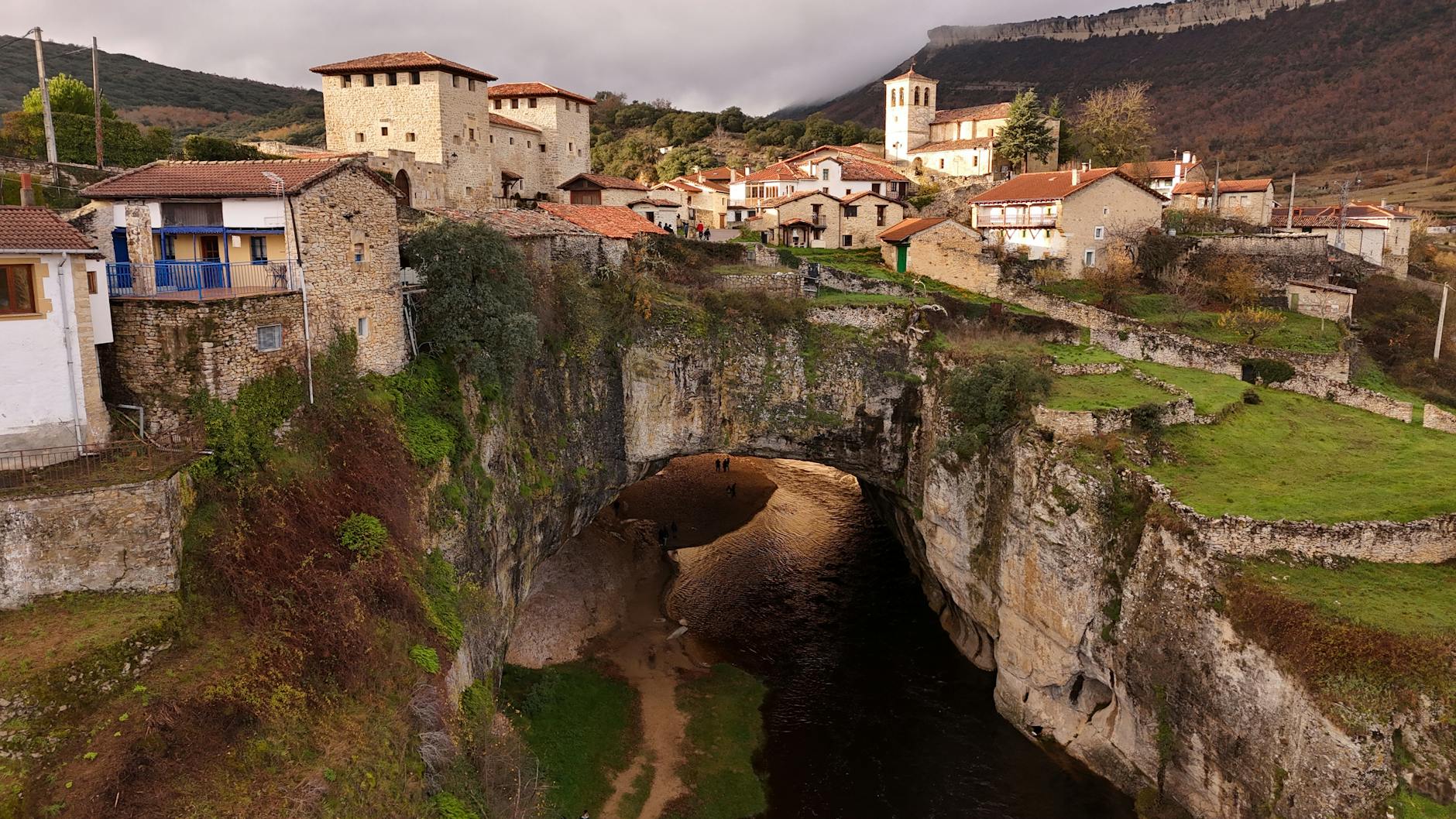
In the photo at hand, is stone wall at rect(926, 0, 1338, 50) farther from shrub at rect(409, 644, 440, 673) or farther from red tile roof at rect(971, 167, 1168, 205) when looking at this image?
shrub at rect(409, 644, 440, 673)

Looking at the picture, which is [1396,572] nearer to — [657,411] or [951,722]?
[951,722]

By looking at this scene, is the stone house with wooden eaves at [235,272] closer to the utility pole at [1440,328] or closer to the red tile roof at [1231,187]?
the utility pole at [1440,328]

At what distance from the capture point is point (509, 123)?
44.6 m

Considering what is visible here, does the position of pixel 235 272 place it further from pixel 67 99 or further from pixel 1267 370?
pixel 1267 370

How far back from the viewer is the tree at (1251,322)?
35281 millimetres

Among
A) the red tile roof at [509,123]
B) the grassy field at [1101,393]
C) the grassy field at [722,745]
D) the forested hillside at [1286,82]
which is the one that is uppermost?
the forested hillside at [1286,82]

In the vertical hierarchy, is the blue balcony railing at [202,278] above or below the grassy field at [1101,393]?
above

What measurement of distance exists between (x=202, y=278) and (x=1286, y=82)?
119038mm

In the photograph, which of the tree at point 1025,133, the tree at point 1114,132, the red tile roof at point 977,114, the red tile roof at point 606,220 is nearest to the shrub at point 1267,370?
the red tile roof at point 606,220

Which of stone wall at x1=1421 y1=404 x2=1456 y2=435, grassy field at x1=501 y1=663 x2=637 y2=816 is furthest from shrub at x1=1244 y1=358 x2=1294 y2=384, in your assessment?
grassy field at x1=501 y1=663 x2=637 y2=816

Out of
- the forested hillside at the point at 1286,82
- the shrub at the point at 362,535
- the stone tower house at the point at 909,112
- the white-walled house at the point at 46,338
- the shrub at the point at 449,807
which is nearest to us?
the white-walled house at the point at 46,338

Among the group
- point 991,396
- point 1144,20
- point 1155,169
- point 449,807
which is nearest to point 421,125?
point 991,396

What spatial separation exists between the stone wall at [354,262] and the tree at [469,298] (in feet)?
2.68


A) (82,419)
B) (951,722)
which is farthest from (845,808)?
(82,419)
